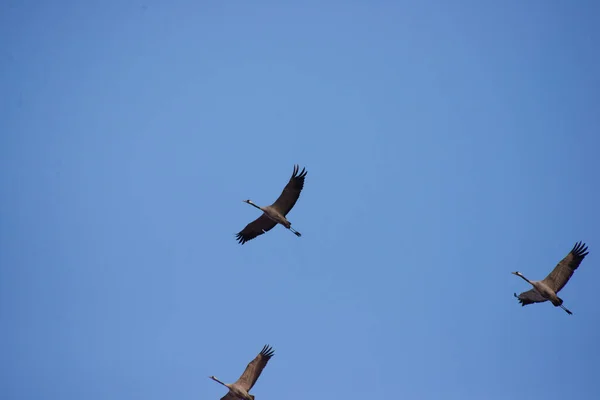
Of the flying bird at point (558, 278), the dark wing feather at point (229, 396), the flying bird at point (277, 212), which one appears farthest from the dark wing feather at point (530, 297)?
the dark wing feather at point (229, 396)

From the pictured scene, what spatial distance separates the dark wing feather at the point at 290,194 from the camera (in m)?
29.1

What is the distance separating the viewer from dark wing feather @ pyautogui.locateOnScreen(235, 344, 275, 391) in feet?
96.1

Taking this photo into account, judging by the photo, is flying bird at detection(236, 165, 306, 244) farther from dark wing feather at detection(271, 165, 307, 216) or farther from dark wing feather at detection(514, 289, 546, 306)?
dark wing feather at detection(514, 289, 546, 306)

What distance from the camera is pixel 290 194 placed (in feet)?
96.9

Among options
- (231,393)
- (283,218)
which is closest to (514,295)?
(283,218)

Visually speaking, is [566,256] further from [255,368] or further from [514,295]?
[255,368]

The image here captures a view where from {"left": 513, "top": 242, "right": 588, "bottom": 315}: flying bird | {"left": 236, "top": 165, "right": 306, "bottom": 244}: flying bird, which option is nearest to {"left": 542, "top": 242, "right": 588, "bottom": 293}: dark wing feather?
{"left": 513, "top": 242, "right": 588, "bottom": 315}: flying bird

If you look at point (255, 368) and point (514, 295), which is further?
point (514, 295)

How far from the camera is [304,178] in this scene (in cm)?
2909

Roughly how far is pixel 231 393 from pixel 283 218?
691cm

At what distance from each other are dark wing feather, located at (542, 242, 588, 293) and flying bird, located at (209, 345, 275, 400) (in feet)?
37.0

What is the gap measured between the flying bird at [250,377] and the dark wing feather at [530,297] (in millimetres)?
10762

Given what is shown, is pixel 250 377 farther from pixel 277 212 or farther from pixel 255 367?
pixel 277 212

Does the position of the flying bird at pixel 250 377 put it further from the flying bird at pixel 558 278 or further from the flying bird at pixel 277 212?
the flying bird at pixel 558 278
